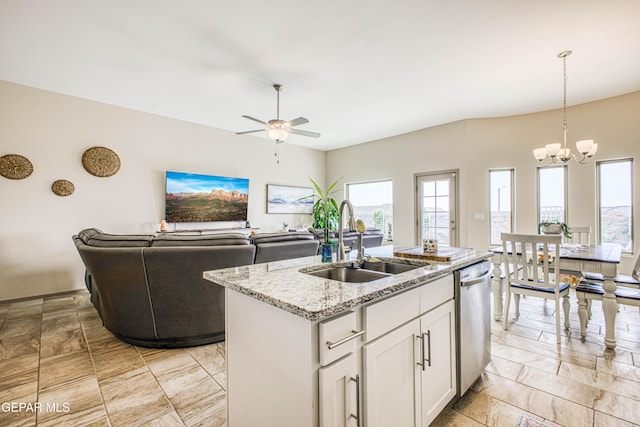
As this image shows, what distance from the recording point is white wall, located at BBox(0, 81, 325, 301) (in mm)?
3682

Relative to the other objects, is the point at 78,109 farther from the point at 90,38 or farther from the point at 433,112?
the point at 433,112

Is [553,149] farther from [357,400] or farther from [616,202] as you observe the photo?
[357,400]

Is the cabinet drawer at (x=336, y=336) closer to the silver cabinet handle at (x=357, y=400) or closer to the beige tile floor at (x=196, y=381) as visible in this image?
the silver cabinet handle at (x=357, y=400)

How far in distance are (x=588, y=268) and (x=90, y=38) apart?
16.5 feet

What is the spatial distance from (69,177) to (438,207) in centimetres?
615

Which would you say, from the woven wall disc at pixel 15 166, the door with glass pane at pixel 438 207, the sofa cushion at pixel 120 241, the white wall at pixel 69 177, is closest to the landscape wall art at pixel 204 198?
the white wall at pixel 69 177

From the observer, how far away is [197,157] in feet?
17.5

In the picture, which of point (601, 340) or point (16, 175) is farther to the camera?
point (16, 175)

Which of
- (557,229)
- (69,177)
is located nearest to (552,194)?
(557,229)

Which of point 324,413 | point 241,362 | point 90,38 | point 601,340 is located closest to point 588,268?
point 601,340

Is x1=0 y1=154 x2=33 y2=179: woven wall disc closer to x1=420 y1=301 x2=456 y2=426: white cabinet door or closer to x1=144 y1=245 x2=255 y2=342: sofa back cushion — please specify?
x1=144 y1=245 x2=255 y2=342: sofa back cushion

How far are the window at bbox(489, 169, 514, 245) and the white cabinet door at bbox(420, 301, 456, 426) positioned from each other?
4091 mm

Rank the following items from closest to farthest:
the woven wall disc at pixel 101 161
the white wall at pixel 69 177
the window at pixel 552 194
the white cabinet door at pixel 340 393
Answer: the white cabinet door at pixel 340 393 < the white wall at pixel 69 177 < the woven wall disc at pixel 101 161 < the window at pixel 552 194

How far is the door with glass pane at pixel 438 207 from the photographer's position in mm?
5414
